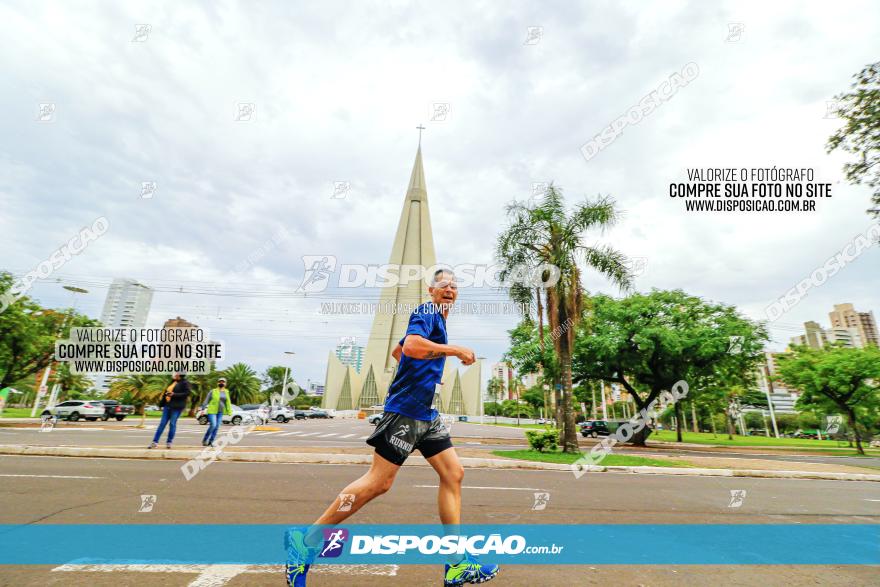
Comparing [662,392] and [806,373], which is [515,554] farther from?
[806,373]

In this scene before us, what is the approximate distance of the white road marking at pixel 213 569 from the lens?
8.54 ft

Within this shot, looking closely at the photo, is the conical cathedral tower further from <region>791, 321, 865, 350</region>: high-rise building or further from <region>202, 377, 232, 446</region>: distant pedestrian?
<region>202, 377, 232, 446</region>: distant pedestrian

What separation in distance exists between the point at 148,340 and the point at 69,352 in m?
3.89

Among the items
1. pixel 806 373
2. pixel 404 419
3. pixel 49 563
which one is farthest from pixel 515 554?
pixel 806 373

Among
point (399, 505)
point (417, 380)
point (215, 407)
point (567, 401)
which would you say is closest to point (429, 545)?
point (399, 505)

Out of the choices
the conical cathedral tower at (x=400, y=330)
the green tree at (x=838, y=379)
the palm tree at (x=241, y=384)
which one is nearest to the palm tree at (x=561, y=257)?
the green tree at (x=838, y=379)

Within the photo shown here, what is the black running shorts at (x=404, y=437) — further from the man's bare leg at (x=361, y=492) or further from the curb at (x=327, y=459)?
the curb at (x=327, y=459)

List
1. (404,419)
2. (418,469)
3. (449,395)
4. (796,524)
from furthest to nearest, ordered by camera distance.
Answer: (449,395), (418,469), (796,524), (404,419)

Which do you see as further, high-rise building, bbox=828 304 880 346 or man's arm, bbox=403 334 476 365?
high-rise building, bbox=828 304 880 346

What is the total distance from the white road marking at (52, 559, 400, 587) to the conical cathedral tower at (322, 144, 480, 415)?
255ft

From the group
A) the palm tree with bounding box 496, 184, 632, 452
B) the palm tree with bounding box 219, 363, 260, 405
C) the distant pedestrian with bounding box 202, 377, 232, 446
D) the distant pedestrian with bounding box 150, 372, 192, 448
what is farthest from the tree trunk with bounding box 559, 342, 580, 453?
the palm tree with bounding box 219, 363, 260, 405

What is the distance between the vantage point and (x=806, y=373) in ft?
86.8

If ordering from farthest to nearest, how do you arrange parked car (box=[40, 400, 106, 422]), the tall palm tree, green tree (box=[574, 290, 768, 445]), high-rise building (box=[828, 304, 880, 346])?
1. high-rise building (box=[828, 304, 880, 346])
2. the tall palm tree
3. parked car (box=[40, 400, 106, 422])
4. green tree (box=[574, 290, 768, 445])

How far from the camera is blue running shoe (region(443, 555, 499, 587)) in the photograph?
2396 mm
